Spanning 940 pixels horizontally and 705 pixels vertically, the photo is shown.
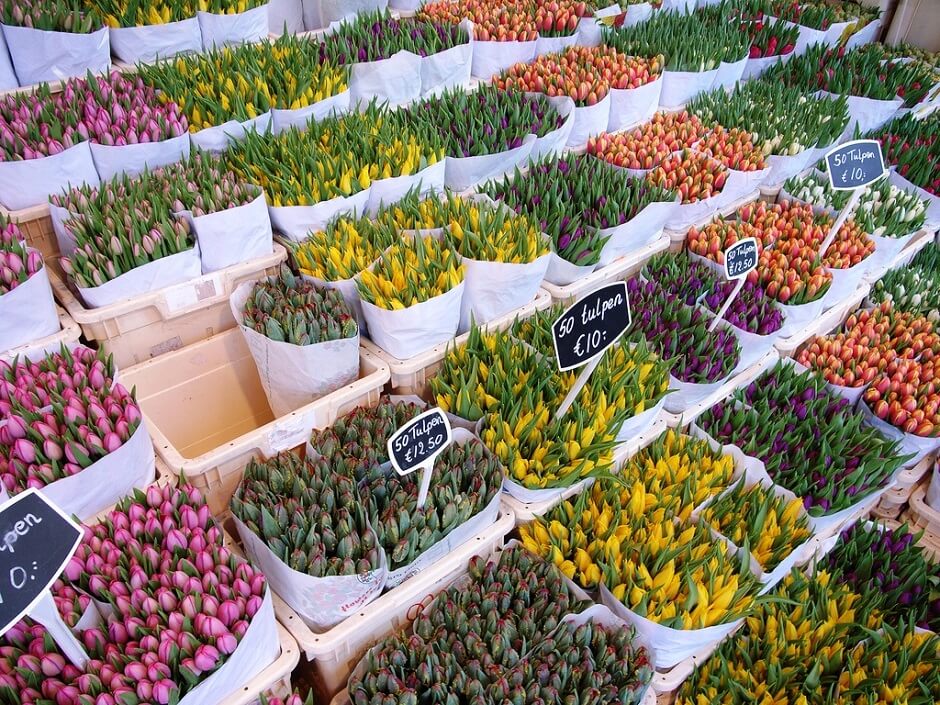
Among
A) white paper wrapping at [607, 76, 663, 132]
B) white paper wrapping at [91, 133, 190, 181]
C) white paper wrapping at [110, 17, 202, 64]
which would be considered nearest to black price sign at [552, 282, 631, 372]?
white paper wrapping at [91, 133, 190, 181]

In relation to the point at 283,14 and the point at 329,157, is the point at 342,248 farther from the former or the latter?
the point at 283,14

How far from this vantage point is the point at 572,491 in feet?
5.01

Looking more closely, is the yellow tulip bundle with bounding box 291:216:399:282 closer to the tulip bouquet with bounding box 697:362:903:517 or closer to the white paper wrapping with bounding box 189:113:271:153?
the white paper wrapping with bounding box 189:113:271:153

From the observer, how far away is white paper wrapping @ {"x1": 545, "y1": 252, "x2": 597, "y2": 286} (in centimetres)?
185

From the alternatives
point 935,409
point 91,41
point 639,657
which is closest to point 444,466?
point 639,657

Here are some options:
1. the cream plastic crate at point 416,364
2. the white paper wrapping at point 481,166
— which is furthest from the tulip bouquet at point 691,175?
the cream plastic crate at point 416,364

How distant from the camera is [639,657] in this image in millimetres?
1264

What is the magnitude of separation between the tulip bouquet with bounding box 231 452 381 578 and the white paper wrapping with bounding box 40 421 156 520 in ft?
0.64

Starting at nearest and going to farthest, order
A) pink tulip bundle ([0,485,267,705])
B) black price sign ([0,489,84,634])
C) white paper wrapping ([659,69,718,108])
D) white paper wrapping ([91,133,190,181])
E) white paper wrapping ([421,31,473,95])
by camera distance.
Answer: black price sign ([0,489,84,634])
pink tulip bundle ([0,485,267,705])
white paper wrapping ([91,133,190,181])
white paper wrapping ([421,31,473,95])
white paper wrapping ([659,69,718,108])

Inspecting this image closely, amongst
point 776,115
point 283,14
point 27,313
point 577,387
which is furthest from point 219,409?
point 776,115

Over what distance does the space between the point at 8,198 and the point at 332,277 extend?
0.82 metres

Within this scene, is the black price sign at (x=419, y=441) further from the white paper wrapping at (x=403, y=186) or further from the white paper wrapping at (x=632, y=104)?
the white paper wrapping at (x=632, y=104)

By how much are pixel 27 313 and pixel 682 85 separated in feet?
7.96

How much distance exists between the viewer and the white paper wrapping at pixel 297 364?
1.47 metres
